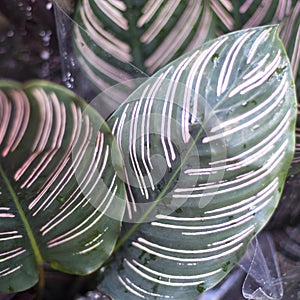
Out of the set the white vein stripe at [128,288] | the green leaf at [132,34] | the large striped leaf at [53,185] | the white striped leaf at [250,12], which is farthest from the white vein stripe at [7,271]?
Answer: the white striped leaf at [250,12]

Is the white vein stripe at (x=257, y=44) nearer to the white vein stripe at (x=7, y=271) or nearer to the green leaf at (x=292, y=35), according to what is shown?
the green leaf at (x=292, y=35)

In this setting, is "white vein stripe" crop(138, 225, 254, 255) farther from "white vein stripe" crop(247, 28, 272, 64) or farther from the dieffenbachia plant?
"white vein stripe" crop(247, 28, 272, 64)

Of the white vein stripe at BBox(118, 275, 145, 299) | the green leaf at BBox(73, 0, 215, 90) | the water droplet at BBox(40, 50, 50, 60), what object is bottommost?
the white vein stripe at BBox(118, 275, 145, 299)

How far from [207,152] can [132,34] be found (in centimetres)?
24

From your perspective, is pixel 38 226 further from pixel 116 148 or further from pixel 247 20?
pixel 247 20

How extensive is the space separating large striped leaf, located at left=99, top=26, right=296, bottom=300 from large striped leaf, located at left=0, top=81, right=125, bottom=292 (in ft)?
0.18

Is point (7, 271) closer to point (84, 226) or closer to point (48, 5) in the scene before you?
point (84, 226)

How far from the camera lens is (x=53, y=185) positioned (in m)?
0.61

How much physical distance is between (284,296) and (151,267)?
210 millimetres

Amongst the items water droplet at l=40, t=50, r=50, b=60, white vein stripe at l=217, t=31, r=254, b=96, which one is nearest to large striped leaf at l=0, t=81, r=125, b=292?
white vein stripe at l=217, t=31, r=254, b=96

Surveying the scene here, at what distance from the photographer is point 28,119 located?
20.2 inches

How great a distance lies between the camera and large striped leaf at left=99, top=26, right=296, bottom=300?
621 millimetres

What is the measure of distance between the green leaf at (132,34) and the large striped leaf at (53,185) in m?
0.21

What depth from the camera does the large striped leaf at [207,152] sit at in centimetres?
62
